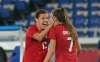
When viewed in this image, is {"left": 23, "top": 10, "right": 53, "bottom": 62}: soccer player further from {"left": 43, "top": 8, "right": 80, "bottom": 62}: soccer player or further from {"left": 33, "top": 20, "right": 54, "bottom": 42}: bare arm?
{"left": 43, "top": 8, "right": 80, "bottom": 62}: soccer player

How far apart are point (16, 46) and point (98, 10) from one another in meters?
6.76

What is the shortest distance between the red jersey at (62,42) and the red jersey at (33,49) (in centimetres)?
30

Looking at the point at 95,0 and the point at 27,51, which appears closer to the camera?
the point at 27,51

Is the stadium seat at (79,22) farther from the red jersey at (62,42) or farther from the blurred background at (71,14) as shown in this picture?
the red jersey at (62,42)

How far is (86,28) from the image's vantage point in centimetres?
1200

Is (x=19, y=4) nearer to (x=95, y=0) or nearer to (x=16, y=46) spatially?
(x=95, y=0)

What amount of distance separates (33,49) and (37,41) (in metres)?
0.11

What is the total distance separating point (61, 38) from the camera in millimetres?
5340

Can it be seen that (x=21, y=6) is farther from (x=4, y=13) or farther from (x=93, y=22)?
(x=93, y=22)

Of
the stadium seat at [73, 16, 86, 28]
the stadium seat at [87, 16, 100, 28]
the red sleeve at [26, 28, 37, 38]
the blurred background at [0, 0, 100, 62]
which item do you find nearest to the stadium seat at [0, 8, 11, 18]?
the blurred background at [0, 0, 100, 62]

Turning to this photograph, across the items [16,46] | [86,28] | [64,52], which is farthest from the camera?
[86,28]

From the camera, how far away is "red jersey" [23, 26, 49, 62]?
5574 millimetres

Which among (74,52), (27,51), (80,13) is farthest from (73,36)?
(80,13)

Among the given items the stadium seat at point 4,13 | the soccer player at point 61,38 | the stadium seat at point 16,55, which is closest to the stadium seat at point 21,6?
the stadium seat at point 4,13
